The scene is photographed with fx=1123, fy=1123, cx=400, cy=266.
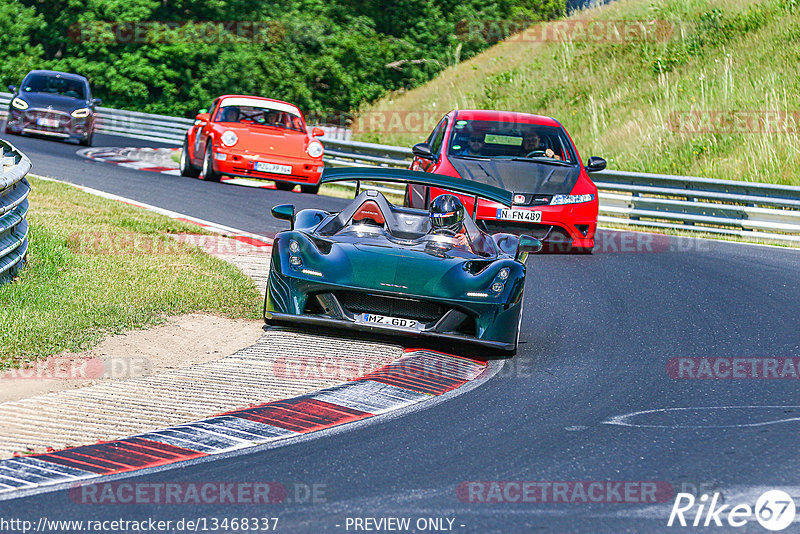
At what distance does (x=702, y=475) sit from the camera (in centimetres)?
479

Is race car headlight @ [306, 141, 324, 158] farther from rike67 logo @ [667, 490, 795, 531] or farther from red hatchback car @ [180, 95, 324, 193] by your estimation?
rike67 logo @ [667, 490, 795, 531]

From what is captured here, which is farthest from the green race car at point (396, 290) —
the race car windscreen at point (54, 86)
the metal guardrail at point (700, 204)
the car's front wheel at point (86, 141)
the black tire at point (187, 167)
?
the race car windscreen at point (54, 86)

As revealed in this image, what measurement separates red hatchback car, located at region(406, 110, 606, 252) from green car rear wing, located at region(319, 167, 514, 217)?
2.70 meters

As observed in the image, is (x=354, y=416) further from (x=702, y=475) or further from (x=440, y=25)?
(x=440, y=25)

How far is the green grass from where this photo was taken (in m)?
7.28

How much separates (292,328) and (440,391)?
1.83 metres

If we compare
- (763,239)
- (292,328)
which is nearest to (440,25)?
(763,239)

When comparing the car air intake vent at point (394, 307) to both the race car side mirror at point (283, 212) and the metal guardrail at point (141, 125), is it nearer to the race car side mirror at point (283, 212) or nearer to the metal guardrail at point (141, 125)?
the race car side mirror at point (283, 212)

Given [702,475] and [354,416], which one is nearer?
[702,475]

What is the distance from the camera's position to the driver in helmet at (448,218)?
8648mm

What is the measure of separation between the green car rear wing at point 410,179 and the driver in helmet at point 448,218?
145 mm

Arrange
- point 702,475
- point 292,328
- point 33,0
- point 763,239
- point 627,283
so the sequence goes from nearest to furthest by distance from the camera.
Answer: point 702,475, point 292,328, point 627,283, point 763,239, point 33,0

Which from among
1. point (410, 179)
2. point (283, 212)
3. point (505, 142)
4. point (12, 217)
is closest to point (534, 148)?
point (505, 142)

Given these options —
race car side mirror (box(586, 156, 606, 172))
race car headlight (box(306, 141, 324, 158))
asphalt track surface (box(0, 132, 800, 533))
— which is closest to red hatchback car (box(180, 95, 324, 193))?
race car headlight (box(306, 141, 324, 158))
